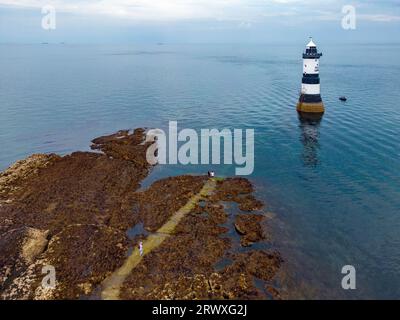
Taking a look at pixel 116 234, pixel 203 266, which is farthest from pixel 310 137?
pixel 116 234

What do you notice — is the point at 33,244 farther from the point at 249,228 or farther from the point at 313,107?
the point at 313,107

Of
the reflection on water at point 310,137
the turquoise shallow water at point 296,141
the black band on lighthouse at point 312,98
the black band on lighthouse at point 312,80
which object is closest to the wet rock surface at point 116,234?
the turquoise shallow water at point 296,141

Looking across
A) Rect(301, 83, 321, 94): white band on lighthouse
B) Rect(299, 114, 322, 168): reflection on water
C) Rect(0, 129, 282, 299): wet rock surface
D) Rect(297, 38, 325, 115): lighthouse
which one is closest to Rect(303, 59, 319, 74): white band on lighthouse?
Rect(297, 38, 325, 115): lighthouse

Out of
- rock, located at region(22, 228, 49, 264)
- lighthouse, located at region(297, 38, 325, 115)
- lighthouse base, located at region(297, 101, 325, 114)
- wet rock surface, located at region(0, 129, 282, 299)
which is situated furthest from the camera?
lighthouse base, located at region(297, 101, 325, 114)

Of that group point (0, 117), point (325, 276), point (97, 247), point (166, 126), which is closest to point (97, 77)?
point (0, 117)

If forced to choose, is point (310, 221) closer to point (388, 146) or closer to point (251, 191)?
point (251, 191)

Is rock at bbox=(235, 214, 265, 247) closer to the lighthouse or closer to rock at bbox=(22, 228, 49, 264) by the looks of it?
rock at bbox=(22, 228, 49, 264)
